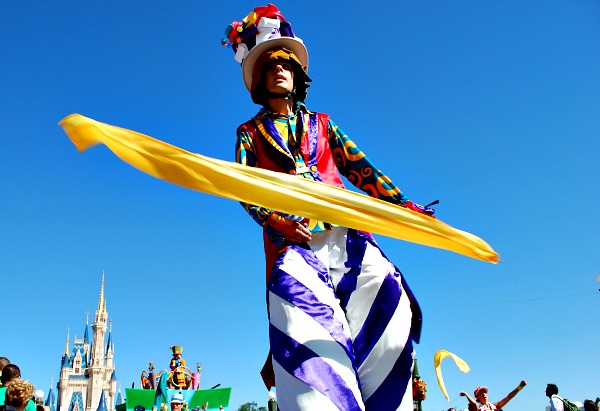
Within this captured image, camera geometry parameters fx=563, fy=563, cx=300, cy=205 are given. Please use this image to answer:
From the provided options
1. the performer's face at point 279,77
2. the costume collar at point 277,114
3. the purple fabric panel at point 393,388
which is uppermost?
the performer's face at point 279,77

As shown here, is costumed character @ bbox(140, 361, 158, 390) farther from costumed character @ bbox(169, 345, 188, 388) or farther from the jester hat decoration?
the jester hat decoration

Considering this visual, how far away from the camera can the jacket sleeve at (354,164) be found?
313 centimetres

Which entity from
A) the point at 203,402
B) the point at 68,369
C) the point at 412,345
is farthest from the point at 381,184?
the point at 68,369

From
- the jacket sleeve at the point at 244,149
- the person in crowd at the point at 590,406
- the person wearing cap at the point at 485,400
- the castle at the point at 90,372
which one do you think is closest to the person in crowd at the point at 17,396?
the jacket sleeve at the point at 244,149

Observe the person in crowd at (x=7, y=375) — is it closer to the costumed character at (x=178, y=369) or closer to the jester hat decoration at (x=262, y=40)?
the jester hat decoration at (x=262, y=40)

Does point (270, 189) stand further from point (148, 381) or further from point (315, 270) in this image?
point (148, 381)

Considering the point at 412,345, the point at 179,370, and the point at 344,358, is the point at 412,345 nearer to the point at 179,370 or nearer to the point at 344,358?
the point at 344,358

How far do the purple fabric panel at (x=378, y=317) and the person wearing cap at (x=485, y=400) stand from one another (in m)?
6.35

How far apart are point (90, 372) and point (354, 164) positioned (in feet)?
355

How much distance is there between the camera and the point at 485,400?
8.09m

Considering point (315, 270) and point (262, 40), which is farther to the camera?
point (262, 40)

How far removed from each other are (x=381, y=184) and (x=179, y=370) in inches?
508

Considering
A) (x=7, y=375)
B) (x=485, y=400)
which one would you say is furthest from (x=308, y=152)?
(x=485, y=400)

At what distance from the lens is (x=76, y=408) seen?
9300cm
